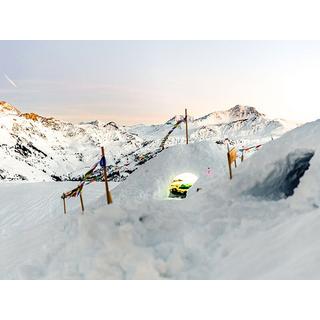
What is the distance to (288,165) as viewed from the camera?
10.9 meters

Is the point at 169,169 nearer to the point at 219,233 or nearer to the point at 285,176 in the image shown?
the point at 285,176

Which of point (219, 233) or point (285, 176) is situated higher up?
point (285, 176)

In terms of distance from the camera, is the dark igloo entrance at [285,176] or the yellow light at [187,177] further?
the yellow light at [187,177]

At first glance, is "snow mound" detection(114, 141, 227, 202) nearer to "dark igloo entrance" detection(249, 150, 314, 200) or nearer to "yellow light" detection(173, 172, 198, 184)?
"yellow light" detection(173, 172, 198, 184)

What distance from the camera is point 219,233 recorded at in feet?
29.0

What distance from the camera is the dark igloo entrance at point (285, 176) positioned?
10656 millimetres

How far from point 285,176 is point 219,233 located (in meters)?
3.31

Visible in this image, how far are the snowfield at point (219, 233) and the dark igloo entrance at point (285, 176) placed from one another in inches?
1.1

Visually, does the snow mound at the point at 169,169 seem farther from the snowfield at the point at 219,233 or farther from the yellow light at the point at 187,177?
the snowfield at the point at 219,233

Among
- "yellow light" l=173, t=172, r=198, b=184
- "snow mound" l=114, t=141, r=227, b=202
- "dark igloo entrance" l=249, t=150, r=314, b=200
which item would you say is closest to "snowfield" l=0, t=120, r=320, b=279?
"dark igloo entrance" l=249, t=150, r=314, b=200

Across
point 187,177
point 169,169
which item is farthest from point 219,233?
point 169,169

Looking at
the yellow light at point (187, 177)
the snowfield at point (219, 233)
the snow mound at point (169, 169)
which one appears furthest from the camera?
the yellow light at point (187, 177)

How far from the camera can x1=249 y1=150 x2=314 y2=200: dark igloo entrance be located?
10656 millimetres

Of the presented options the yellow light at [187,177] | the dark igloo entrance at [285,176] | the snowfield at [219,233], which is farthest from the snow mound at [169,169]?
the dark igloo entrance at [285,176]
